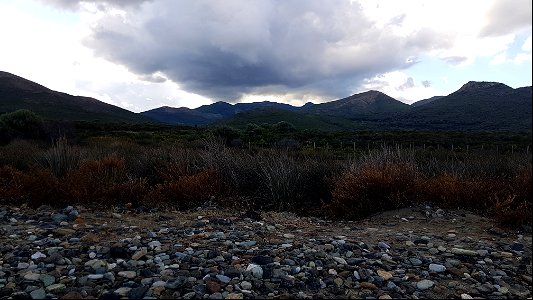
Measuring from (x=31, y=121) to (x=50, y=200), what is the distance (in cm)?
1991

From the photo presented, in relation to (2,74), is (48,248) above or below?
below

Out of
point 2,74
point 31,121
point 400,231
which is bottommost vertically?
point 400,231

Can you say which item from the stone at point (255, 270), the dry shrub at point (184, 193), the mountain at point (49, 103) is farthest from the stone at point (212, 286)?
the mountain at point (49, 103)

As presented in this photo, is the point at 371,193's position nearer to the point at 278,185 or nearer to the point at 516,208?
the point at 278,185

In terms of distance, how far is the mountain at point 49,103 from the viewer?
106 meters

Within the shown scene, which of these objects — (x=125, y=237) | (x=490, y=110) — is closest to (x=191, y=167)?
(x=125, y=237)

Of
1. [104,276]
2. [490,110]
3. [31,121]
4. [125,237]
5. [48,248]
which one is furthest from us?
[490,110]

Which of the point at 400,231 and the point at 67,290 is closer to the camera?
the point at 67,290

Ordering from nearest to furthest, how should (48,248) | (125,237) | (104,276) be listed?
(104,276), (48,248), (125,237)

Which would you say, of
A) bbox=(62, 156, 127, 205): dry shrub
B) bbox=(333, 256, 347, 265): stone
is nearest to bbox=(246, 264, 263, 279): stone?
bbox=(333, 256, 347, 265): stone

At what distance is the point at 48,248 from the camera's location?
4.98 meters

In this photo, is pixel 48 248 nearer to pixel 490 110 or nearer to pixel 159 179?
pixel 159 179

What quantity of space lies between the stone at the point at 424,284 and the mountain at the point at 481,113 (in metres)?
75.9

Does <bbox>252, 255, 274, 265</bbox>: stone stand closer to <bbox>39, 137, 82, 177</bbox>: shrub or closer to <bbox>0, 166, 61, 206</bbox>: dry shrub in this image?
<bbox>0, 166, 61, 206</bbox>: dry shrub
